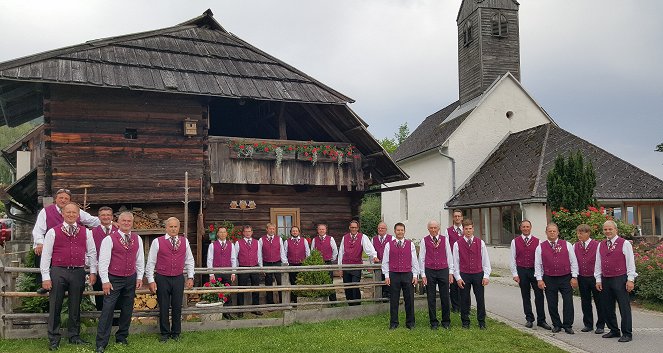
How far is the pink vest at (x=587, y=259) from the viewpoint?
9242 millimetres

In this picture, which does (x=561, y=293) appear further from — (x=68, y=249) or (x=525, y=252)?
(x=68, y=249)

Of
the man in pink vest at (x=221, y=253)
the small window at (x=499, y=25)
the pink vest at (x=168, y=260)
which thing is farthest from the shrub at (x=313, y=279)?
the small window at (x=499, y=25)

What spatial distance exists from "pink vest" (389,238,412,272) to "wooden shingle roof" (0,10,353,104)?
226 inches

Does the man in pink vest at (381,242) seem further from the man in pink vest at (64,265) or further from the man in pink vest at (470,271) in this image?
the man in pink vest at (64,265)

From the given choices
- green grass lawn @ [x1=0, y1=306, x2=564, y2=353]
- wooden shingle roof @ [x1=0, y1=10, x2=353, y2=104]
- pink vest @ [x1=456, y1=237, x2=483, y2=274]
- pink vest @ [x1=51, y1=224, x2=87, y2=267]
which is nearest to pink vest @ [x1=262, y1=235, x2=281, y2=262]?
green grass lawn @ [x1=0, y1=306, x2=564, y2=353]

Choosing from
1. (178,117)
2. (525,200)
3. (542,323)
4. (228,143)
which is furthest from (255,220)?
(525,200)

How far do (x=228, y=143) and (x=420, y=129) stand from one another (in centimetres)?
2206

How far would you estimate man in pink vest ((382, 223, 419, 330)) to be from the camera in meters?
9.59

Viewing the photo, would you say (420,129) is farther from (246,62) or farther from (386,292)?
(386,292)

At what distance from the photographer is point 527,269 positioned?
9797 millimetres

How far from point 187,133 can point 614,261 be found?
31.0 ft

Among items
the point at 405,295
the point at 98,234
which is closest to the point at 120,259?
the point at 98,234

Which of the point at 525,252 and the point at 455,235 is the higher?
the point at 455,235

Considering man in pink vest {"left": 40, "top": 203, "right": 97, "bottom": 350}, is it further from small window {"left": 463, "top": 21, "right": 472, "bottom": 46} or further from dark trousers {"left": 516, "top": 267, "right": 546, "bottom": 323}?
small window {"left": 463, "top": 21, "right": 472, "bottom": 46}
